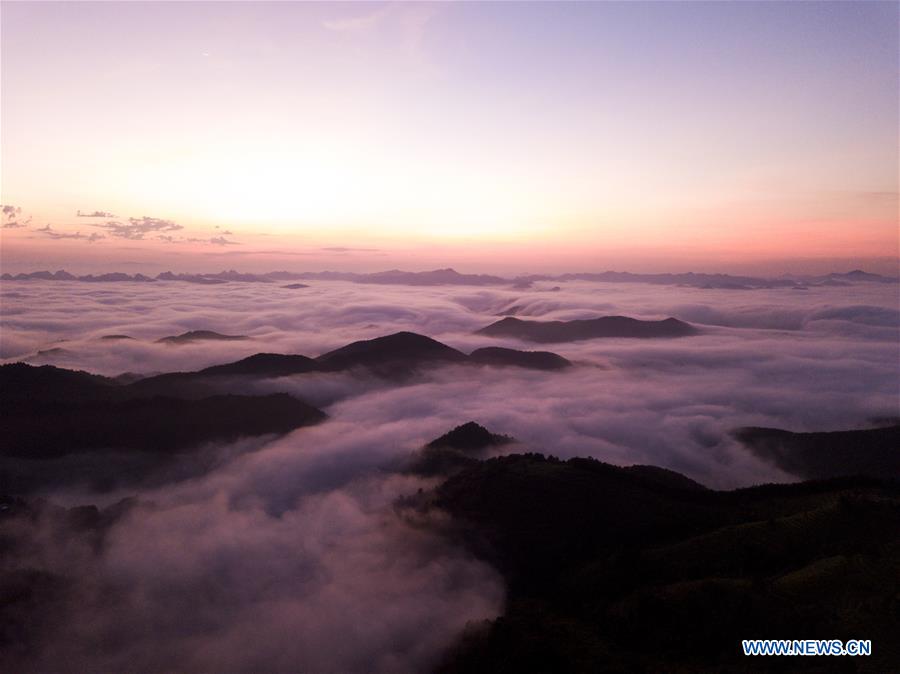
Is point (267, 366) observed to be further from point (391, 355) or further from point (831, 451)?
point (831, 451)

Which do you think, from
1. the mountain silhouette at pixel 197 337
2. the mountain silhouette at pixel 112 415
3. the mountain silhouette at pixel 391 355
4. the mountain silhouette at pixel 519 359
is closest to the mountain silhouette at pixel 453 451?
the mountain silhouette at pixel 112 415

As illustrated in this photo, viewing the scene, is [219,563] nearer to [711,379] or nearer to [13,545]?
[13,545]

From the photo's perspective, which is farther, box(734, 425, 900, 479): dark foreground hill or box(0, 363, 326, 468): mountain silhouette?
box(0, 363, 326, 468): mountain silhouette

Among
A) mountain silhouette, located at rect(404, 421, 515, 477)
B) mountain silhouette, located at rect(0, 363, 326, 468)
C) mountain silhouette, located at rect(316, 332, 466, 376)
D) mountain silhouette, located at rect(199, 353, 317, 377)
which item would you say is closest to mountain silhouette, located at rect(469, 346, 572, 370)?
mountain silhouette, located at rect(316, 332, 466, 376)

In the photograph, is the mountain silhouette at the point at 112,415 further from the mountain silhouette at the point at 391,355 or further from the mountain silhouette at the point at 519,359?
the mountain silhouette at the point at 519,359

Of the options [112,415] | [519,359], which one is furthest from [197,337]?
[519,359]

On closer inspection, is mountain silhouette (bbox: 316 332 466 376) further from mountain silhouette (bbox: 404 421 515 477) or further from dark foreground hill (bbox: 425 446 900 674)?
dark foreground hill (bbox: 425 446 900 674)
